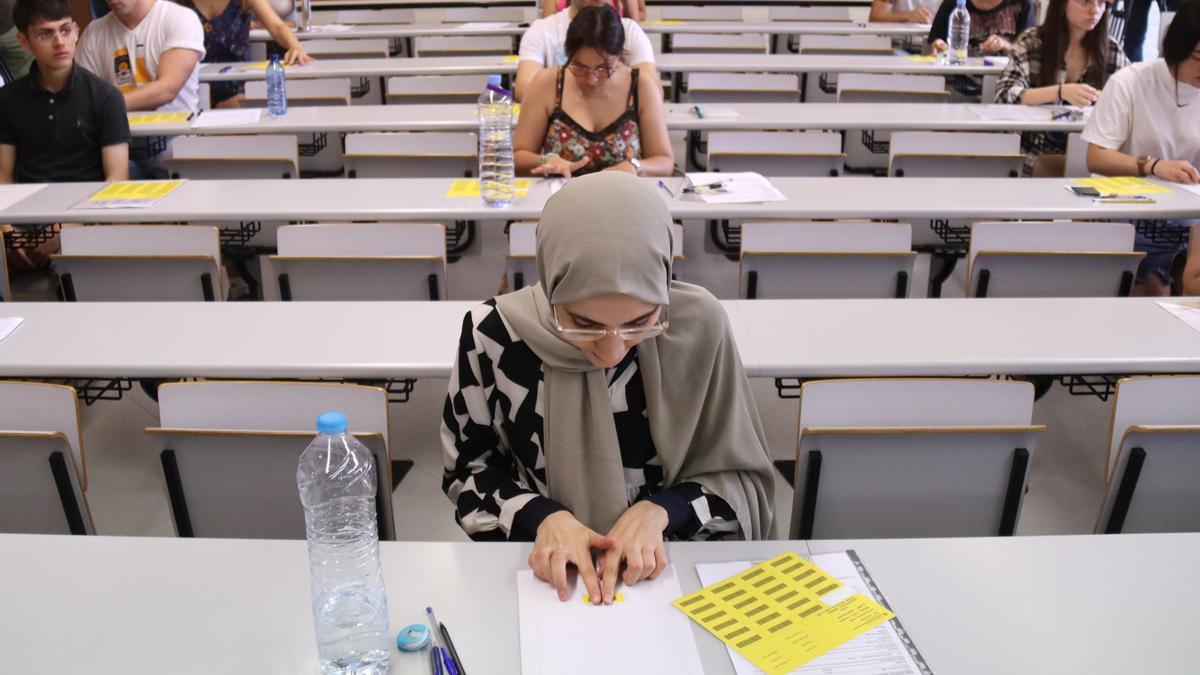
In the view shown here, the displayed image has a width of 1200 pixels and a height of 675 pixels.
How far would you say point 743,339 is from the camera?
2.33 metres

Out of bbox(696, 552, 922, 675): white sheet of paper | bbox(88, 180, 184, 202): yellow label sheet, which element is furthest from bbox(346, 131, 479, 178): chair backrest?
bbox(696, 552, 922, 675): white sheet of paper

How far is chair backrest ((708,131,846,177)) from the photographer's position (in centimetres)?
398

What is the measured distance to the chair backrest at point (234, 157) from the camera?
3980mm

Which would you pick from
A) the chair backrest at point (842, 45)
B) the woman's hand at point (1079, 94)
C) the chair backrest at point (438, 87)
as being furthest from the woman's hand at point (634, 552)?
the chair backrest at point (842, 45)

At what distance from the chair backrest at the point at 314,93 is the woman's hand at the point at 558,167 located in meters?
2.26

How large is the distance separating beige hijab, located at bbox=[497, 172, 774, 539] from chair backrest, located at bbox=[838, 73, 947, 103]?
4191 millimetres

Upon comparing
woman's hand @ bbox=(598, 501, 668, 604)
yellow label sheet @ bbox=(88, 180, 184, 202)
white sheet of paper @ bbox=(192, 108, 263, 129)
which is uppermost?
white sheet of paper @ bbox=(192, 108, 263, 129)

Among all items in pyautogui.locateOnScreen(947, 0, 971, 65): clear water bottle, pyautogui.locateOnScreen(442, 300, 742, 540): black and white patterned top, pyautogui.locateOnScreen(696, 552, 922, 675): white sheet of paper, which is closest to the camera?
pyautogui.locateOnScreen(696, 552, 922, 675): white sheet of paper

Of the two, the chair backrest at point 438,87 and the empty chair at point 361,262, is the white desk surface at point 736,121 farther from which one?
the empty chair at point 361,262

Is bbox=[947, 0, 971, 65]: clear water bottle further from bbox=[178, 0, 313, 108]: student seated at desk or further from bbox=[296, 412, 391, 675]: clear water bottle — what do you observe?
bbox=[296, 412, 391, 675]: clear water bottle

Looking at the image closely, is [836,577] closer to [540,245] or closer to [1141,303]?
[540,245]

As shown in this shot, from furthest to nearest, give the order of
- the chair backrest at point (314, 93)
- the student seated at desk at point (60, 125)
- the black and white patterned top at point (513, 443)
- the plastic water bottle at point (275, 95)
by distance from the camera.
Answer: the chair backrest at point (314, 93), the plastic water bottle at point (275, 95), the student seated at desk at point (60, 125), the black and white patterned top at point (513, 443)

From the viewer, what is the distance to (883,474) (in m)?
1.94

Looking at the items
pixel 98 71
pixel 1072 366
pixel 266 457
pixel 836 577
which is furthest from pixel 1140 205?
pixel 98 71
